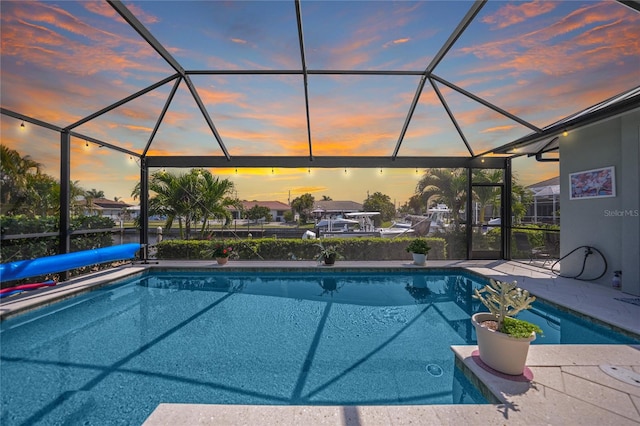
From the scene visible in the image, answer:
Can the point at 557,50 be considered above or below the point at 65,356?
above

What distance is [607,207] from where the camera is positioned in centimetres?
586

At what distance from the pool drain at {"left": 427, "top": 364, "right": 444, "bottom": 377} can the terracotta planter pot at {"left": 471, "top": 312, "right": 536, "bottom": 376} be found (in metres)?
0.57

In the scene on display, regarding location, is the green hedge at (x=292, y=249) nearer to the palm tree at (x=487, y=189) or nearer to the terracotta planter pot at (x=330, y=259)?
the terracotta planter pot at (x=330, y=259)

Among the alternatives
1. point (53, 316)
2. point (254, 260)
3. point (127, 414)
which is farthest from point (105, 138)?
point (127, 414)

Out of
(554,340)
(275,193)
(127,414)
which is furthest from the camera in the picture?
(275,193)

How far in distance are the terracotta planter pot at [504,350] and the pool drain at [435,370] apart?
57 centimetres

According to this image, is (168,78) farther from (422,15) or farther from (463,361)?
(463,361)

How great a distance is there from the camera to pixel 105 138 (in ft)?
23.3

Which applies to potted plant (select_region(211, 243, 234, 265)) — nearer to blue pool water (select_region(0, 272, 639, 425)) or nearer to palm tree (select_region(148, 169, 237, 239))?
blue pool water (select_region(0, 272, 639, 425))

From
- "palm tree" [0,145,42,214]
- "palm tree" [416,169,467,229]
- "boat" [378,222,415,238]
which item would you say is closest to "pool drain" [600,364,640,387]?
"palm tree" [416,169,467,229]

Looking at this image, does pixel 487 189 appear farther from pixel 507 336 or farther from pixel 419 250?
pixel 507 336

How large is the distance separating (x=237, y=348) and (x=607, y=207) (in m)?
7.40

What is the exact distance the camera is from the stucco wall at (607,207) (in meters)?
5.14

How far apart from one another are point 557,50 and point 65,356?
8.21 metres
